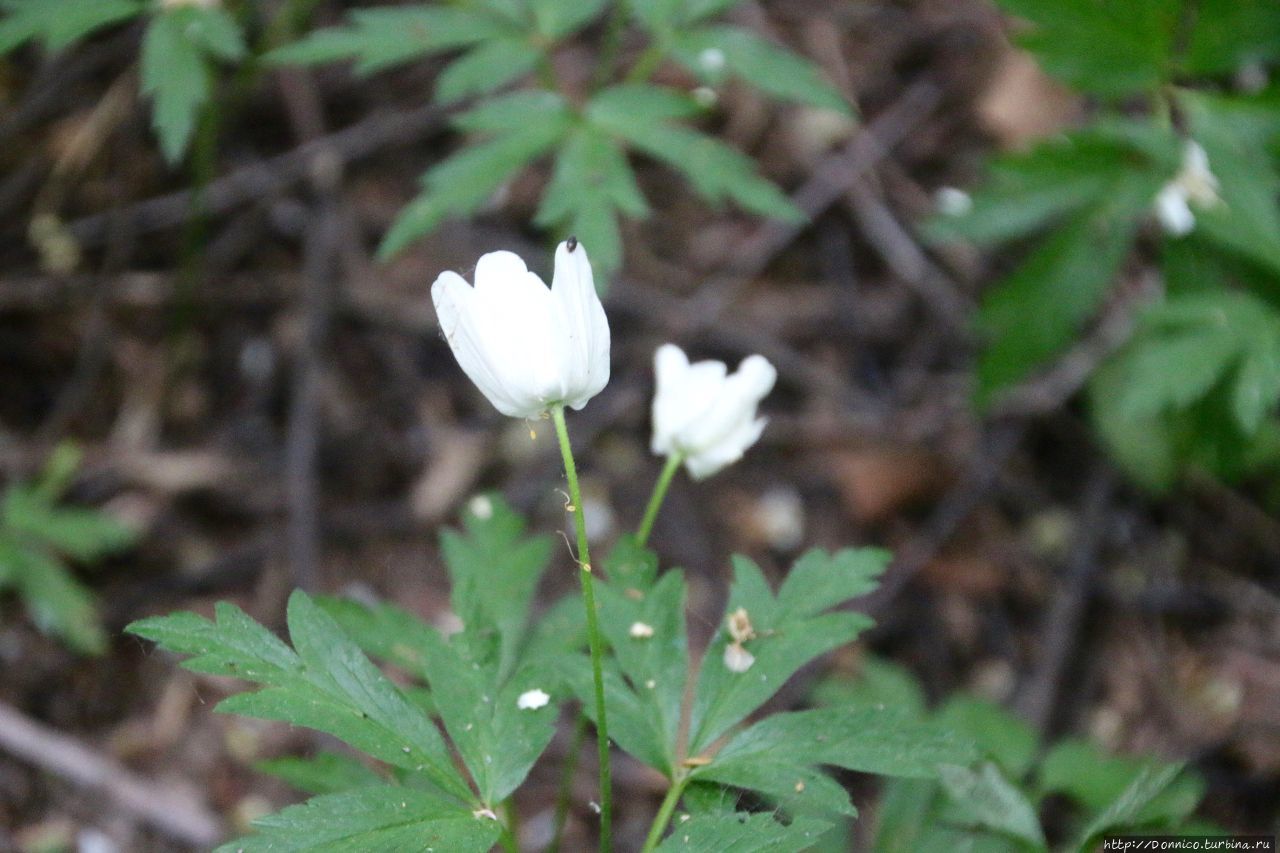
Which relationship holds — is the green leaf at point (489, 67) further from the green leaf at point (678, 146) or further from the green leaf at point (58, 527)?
the green leaf at point (58, 527)

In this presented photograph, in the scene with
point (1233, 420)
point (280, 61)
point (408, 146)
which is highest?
point (280, 61)

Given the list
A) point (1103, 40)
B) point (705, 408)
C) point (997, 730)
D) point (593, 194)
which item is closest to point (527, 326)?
point (705, 408)

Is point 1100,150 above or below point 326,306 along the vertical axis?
above

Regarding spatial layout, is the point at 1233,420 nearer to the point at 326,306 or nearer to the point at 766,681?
the point at 766,681

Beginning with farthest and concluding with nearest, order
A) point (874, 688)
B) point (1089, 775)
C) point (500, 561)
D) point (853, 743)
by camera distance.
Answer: point (874, 688), point (1089, 775), point (500, 561), point (853, 743)

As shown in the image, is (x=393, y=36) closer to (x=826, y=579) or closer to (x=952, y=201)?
(x=826, y=579)

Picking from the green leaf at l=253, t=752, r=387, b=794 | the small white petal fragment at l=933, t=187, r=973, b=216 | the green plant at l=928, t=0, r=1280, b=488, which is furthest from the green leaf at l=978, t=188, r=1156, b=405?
the green leaf at l=253, t=752, r=387, b=794

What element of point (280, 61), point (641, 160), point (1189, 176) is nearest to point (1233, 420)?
point (1189, 176)
